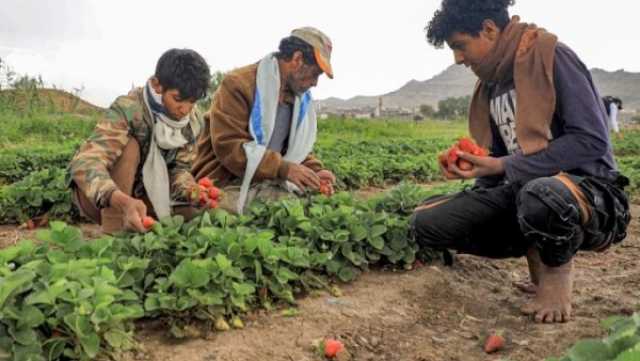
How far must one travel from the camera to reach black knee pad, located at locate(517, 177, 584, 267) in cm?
312

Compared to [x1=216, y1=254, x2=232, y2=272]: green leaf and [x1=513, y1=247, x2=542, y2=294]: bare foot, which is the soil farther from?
[x1=216, y1=254, x2=232, y2=272]: green leaf

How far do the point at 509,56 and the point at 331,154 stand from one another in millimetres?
6484

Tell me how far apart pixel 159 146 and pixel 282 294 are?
1.28m

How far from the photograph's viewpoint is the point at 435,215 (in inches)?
142

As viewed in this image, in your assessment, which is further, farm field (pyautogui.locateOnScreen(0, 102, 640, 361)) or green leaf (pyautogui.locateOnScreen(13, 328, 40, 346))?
farm field (pyautogui.locateOnScreen(0, 102, 640, 361))

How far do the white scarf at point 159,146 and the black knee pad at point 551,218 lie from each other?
75.6 inches

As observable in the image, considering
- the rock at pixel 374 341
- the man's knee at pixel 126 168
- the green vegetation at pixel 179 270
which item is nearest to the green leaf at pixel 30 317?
the green vegetation at pixel 179 270

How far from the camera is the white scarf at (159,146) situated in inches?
152

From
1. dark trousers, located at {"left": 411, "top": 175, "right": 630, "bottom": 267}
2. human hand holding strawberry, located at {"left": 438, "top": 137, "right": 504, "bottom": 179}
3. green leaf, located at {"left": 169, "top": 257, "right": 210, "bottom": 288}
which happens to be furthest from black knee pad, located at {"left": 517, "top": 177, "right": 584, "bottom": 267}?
green leaf, located at {"left": 169, "top": 257, "right": 210, "bottom": 288}

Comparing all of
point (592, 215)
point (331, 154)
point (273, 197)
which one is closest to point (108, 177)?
point (273, 197)

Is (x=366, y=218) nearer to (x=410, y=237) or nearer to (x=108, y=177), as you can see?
(x=410, y=237)

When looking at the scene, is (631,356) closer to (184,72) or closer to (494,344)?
(494,344)

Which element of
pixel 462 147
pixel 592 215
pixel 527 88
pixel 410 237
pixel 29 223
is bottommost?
pixel 29 223

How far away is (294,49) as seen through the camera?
4438mm
